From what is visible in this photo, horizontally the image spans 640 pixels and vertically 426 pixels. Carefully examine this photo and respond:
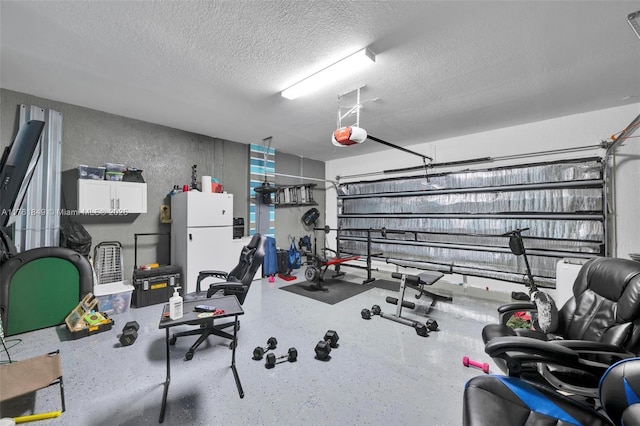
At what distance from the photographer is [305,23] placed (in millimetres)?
2055

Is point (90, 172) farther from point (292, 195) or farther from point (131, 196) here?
point (292, 195)

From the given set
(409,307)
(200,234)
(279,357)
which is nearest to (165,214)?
(200,234)

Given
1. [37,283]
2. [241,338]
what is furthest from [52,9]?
[241,338]

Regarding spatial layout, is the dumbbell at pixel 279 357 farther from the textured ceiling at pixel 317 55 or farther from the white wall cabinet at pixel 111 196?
the white wall cabinet at pixel 111 196

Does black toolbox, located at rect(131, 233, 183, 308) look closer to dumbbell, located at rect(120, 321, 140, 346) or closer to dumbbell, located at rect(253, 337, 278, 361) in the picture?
dumbbell, located at rect(120, 321, 140, 346)

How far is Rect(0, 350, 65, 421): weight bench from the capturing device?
5.44 ft

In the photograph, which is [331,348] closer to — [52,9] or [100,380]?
[100,380]

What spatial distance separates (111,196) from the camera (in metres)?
3.64

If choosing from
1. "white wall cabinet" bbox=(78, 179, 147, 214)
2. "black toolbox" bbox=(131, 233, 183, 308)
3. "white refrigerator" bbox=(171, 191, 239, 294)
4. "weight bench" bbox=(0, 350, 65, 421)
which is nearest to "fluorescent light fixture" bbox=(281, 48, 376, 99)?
"white refrigerator" bbox=(171, 191, 239, 294)

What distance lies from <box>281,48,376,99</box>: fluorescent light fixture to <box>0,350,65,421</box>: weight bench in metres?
3.30

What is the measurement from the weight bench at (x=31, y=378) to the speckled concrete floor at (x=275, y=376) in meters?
0.18

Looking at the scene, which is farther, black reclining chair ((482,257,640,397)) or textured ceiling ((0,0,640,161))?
textured ceiling ((0,0,640,161))

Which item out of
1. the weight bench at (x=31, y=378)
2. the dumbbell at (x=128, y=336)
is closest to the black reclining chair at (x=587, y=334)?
the weight bench at (x=31, y=378)

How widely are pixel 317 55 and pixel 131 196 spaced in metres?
3.39
